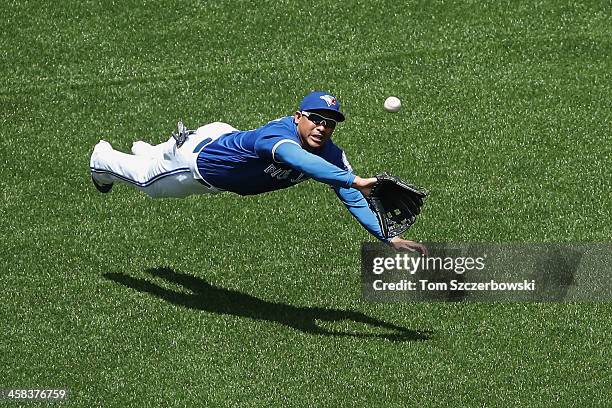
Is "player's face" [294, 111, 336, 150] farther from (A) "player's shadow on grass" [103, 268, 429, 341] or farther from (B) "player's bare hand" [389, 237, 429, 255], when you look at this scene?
(A) "player's shadow on grass" [103, 268, 429, 341]

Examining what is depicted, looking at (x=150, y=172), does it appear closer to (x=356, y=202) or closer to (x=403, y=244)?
(x=356, y=202)

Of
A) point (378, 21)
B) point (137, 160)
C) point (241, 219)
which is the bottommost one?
point (241, 219)

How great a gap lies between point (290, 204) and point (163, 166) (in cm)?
186

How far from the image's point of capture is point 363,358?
34.2 ft

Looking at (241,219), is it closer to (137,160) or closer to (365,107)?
(137,160)

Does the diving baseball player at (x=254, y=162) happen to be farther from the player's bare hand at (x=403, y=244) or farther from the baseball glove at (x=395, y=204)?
the baseball glove at (x=395, y=204)

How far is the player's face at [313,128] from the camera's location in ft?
32.9

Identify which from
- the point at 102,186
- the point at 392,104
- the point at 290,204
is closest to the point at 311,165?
the point at 290,204

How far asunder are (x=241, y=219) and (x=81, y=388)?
283cm

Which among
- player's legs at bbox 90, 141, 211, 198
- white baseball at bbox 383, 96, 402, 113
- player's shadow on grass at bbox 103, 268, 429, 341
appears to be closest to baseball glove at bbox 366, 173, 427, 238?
player's shadow on grass at bbox 103, 268, 429, 341

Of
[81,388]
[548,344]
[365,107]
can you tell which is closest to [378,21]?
[365,107]

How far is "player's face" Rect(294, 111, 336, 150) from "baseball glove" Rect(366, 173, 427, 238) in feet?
2.16

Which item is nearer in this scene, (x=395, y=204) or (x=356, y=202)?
(x=395, y=204)

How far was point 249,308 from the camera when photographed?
1118 centimetres
